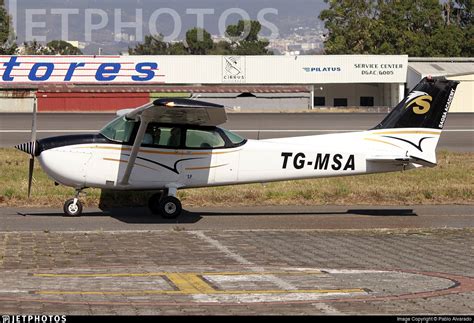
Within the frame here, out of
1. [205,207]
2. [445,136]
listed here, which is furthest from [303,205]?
[445,136]

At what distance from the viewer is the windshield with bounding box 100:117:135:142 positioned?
52.3 feet

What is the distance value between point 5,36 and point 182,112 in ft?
275

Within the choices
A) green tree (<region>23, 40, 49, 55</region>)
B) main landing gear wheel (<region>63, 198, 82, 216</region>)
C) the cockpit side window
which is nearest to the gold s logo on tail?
the cockpit side window

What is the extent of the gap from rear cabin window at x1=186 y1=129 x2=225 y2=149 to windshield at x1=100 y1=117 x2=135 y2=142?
106 cm

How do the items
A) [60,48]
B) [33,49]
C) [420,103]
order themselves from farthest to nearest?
[60,48] < [33,49] < [420,103]

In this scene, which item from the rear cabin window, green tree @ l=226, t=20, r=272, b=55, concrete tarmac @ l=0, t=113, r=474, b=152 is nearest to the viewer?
the rear cabin window

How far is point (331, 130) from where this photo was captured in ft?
120

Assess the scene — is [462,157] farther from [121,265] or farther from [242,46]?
[242,46]

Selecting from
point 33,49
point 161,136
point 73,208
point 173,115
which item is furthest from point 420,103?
point 33,49

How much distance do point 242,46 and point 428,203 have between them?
409 feet

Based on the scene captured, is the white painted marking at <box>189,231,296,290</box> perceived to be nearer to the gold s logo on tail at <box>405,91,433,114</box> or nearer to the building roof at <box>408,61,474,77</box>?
the gold s logo on tail at <box>405,91,433,114</box>

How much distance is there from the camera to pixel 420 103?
1666 centimetres

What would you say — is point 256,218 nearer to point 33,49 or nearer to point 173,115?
point 173,115
